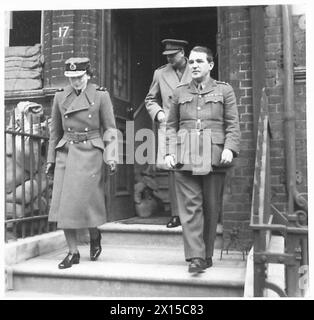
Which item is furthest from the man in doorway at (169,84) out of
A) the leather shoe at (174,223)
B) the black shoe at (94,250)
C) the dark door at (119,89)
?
the black shoe at (94,250)

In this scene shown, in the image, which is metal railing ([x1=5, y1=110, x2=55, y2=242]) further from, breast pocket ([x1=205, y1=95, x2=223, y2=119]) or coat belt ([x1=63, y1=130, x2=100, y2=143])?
breast pocket ([x1=205, y1=95, x2=223, y2=119])

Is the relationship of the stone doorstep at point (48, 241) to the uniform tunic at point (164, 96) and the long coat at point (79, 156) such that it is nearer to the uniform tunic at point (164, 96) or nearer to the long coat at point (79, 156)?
the uniform tunic at point (164, 96)

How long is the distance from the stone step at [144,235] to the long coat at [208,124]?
→ 129cm

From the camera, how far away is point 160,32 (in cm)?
681

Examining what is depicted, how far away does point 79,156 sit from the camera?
148 inches

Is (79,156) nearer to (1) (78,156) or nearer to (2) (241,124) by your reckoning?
(1) (78,156)

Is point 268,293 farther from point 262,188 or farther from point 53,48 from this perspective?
point 53,48

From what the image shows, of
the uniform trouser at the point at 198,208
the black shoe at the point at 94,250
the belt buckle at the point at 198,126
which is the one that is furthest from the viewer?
the black shoe at the point at 94,250

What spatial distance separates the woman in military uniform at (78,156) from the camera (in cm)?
371

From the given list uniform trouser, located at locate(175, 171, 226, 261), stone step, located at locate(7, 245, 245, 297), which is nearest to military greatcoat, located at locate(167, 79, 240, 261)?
uniform trouser, located at locate(175, 171, 226, 261)

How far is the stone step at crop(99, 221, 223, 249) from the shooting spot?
4484mm

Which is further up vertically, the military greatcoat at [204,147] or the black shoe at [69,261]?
the military greatcoat at [204,147]

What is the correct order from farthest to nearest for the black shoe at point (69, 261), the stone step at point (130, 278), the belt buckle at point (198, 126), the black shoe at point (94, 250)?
1. the black shoe at point (94, 250)
2. the black shoe at point (69, 261)
3. the belt buckle at point (198, 126)
4. the stone step at point (130, 278)

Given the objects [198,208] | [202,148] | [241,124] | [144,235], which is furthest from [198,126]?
[144,235]
